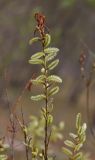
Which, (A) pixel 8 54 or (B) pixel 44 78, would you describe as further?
(A) pixel 8 54

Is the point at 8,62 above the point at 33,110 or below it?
above

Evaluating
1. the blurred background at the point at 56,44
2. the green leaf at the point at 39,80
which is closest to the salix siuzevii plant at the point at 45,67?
the green leaf at the point at 39,80

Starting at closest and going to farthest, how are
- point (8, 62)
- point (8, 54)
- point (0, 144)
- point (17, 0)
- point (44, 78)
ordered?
point (44, 78), point (0, 144), point (8, 62), point (8, 54), point (17, 0)

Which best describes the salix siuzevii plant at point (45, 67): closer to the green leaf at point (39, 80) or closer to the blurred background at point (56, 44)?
the green leaf at point (39, 80)

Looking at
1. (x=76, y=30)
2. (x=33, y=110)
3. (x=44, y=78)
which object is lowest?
(x=33, y=110)

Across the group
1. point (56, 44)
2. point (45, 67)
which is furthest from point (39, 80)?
point (56, 44)

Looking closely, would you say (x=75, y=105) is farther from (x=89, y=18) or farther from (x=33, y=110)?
(x=89, y=18)

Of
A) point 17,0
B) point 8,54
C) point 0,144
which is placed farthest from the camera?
point 17,0

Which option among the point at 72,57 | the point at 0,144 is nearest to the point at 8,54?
the point at 72,57

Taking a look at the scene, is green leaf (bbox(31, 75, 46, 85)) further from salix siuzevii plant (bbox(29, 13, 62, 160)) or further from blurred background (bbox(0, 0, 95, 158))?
blurred background (bbox(0, 0, 95, 158))

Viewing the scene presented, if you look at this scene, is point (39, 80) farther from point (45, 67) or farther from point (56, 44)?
point (56, 44)
